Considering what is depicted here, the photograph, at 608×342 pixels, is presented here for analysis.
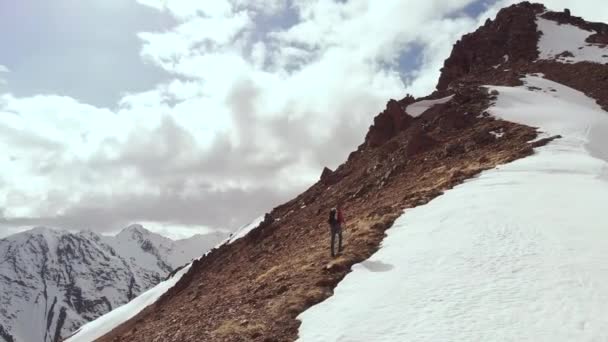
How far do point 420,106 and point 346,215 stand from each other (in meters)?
29.6

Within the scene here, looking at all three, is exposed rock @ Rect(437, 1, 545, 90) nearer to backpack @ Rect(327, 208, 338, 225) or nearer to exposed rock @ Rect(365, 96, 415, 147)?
exposed rock @ Rect(365, 96, 415, 147)

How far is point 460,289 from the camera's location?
48.6ft

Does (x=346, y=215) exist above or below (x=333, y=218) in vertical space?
→ above

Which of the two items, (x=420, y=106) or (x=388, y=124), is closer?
(x=388, y=124)

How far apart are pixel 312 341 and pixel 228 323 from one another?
441 cm

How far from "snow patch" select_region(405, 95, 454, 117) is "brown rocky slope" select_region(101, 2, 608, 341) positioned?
2.61 metres

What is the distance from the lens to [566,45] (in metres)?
87.4

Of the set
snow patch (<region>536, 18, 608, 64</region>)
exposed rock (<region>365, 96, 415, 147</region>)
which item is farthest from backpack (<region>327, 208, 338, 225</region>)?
snow patch (<region>536, 18, 608, 64</region>)

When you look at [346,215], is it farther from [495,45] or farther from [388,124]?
[495,45]

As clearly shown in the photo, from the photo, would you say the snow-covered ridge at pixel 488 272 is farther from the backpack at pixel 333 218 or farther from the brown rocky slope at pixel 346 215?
the backpack at pixel 333 218

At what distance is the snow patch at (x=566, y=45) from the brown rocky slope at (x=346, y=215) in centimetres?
470

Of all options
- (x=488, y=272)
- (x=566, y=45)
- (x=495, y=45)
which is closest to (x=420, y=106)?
(x=495, y=45)

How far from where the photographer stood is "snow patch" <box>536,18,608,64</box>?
7862cm

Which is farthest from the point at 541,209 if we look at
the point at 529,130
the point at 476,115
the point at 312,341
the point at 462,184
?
the point at 476,115
